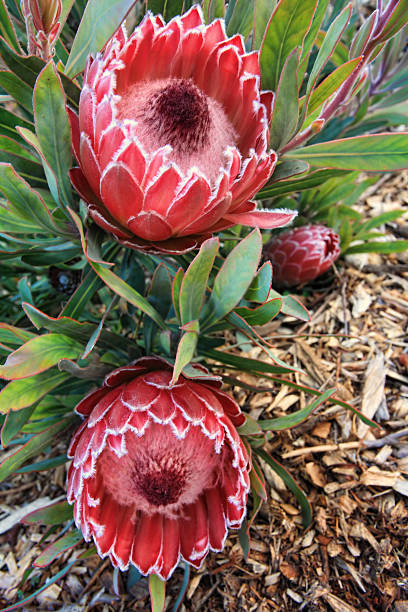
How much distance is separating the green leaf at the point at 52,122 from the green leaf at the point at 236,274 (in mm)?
341

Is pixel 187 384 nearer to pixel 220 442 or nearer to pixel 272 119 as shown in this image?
pixel 220 442

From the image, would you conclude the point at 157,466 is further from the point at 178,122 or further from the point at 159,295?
the point at 178,122

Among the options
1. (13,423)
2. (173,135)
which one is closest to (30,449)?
(13,423)

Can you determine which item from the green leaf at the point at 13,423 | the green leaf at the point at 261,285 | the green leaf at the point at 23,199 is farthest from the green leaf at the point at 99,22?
the green leaf at the point at 13,423

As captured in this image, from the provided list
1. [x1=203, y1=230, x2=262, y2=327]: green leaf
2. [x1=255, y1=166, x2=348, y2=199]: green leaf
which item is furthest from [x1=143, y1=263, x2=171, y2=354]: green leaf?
[x1=255, y1=166, x2=348, y2=199]: green leaf

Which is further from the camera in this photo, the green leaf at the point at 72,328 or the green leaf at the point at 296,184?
the green leaf at the point at 296,184

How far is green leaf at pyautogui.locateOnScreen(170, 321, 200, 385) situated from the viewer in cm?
84

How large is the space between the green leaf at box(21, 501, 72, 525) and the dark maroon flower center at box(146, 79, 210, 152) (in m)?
0.86

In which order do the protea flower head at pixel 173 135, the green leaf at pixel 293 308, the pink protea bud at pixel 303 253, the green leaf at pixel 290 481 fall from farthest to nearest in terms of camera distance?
the pink protea bud at pixel 303 253
the green leaf at pixel 290 481
the green leaf at pixel 293 308
the protea flower head at pixel 173 135

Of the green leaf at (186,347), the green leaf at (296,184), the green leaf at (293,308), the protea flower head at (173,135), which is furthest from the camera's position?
the green leaf at (296,184)

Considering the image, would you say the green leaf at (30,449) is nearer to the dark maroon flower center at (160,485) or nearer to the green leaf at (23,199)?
the dark maroon flower center at (160,485)

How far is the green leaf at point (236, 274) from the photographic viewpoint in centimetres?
86

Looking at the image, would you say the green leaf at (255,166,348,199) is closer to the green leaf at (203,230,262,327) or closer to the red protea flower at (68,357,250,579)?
the green leaf at (203,230,262,327)

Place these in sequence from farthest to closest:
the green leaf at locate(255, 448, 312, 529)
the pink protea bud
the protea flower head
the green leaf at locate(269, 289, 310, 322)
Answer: the pink protea bud
the green leaf at locate(255, 448, 312, 529)
the green leaf at locate(269, 289, 310, 322)
the protea flower head
